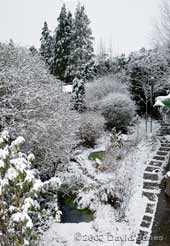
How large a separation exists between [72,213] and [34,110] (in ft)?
10.5

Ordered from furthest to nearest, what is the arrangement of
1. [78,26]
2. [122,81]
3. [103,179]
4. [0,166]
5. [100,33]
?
[100,33] → [78,26] → [122,81] → [103,179] → [0,166]

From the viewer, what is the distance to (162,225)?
280 inches

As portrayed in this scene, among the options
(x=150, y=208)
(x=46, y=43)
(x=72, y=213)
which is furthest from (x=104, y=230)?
(x=46, y=43)

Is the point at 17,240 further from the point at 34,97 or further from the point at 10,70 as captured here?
the point at 10,70

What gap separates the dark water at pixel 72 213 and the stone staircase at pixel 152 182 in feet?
5.06

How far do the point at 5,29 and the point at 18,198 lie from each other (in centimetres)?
3179

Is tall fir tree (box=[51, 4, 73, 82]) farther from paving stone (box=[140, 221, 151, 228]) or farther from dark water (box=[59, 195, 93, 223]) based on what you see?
paving stone (box=[140, 221, 151, 228])

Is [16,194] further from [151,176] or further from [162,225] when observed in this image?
[151,176]

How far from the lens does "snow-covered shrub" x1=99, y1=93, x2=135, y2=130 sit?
47.3 feet

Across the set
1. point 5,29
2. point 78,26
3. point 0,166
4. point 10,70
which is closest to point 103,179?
point 10,70

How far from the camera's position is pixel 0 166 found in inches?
149

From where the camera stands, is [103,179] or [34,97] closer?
[34,97]

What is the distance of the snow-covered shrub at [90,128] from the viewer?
1284 cm

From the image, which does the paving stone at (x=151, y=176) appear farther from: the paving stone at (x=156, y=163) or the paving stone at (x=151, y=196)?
the paving stone at (x=151, y=196)
